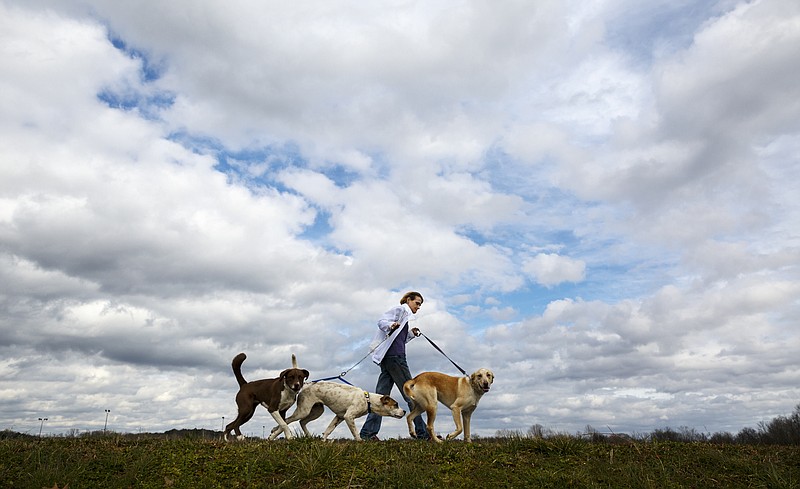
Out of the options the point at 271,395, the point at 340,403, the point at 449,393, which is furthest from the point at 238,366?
the point at 449,393

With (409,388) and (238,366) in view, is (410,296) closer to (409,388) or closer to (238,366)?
(409,388)

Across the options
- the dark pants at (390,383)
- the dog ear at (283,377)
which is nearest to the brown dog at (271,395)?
the dog ear at (283,377)

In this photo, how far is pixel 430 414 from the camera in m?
12.3

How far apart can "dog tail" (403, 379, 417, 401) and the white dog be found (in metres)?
0.33

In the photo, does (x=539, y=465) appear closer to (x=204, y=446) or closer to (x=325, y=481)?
(x=325, y=481)

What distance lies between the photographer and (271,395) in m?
12.1

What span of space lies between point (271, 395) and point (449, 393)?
372 centimetres

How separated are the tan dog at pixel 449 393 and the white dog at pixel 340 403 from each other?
1.47 feet

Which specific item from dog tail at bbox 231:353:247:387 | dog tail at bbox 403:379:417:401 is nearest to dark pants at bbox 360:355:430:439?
dog tail at bbox 403:379:417:401

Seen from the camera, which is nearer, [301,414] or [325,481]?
[325,481]

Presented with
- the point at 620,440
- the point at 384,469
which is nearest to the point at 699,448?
the point at 620,440

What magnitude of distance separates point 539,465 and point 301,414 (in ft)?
17.1

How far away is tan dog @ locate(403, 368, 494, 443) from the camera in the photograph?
40.6 feet

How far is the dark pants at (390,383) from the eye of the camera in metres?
12.8
